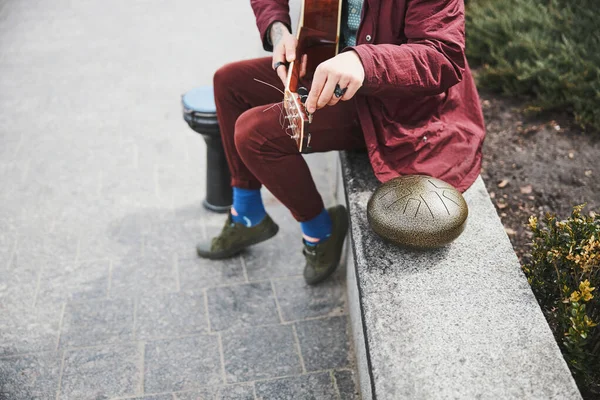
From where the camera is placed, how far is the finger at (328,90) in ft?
6.96

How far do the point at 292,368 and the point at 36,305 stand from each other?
4.33ft

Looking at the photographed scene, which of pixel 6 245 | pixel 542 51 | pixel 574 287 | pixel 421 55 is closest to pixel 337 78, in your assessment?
pixel 421 55

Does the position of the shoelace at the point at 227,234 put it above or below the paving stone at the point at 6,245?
above

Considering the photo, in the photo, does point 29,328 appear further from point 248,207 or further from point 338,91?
point 338,91

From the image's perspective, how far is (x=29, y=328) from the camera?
9.79 feet

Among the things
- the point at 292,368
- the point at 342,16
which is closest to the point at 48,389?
the point at 292,368

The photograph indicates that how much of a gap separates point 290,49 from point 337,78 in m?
0.63

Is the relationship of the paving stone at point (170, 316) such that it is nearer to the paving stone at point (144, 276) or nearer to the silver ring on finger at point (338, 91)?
the paving stone at point (144, 276)

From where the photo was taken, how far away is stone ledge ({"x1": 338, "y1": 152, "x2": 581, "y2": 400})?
1943 millimetres

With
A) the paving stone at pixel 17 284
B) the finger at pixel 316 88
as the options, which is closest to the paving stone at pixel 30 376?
the paving stone at pixel 17 284

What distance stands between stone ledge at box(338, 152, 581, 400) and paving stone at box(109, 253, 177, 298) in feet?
3.91

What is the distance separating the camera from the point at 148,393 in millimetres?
2701

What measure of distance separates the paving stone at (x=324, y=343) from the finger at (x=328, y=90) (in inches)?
50.4

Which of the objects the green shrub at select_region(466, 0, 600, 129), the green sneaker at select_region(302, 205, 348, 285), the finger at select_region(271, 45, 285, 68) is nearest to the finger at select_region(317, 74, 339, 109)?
the finger at select_region(271, 45, 285, 68)
